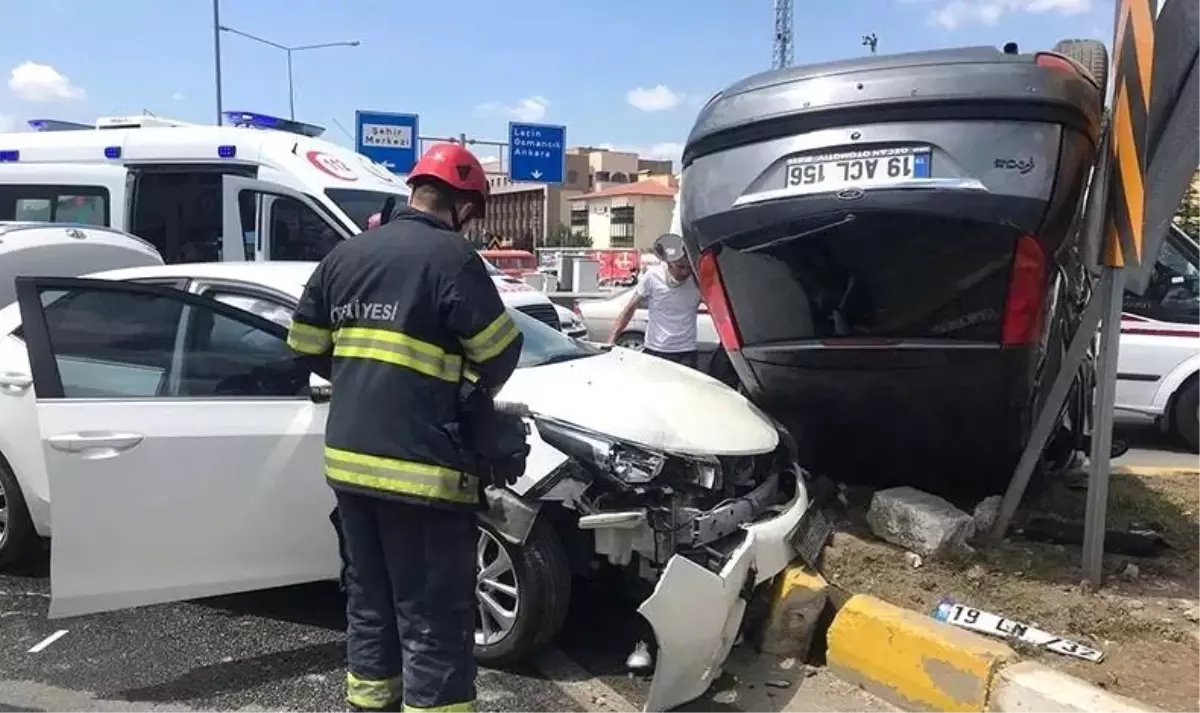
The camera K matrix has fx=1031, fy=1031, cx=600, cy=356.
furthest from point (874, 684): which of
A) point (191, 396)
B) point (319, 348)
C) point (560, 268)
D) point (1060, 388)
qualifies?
point (560, 268)

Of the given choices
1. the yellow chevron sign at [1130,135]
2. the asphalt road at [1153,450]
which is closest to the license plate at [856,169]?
the yellow chevron sign at [1130,135]

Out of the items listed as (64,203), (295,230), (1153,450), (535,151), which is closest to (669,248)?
(295,230)

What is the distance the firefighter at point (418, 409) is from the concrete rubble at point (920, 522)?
2.09 meters

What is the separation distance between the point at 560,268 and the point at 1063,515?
51.8 ft

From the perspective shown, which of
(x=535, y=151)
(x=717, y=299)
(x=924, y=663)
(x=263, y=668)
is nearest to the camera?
(x=924, y=663)

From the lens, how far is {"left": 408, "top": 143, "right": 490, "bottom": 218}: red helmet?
294 centimetres

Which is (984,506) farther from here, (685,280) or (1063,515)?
(685,280)

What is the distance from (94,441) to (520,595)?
1621 mm

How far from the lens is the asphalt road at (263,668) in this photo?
11.9 feet

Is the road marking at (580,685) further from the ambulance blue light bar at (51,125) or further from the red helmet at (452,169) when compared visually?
the ambulance blue light bar at (51,125)

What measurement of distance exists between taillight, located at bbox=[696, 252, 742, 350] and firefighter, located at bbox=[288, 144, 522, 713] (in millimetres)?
1474

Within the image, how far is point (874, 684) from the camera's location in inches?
145

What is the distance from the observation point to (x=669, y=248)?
21.6 ft

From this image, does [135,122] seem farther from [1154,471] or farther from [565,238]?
[565,238]
